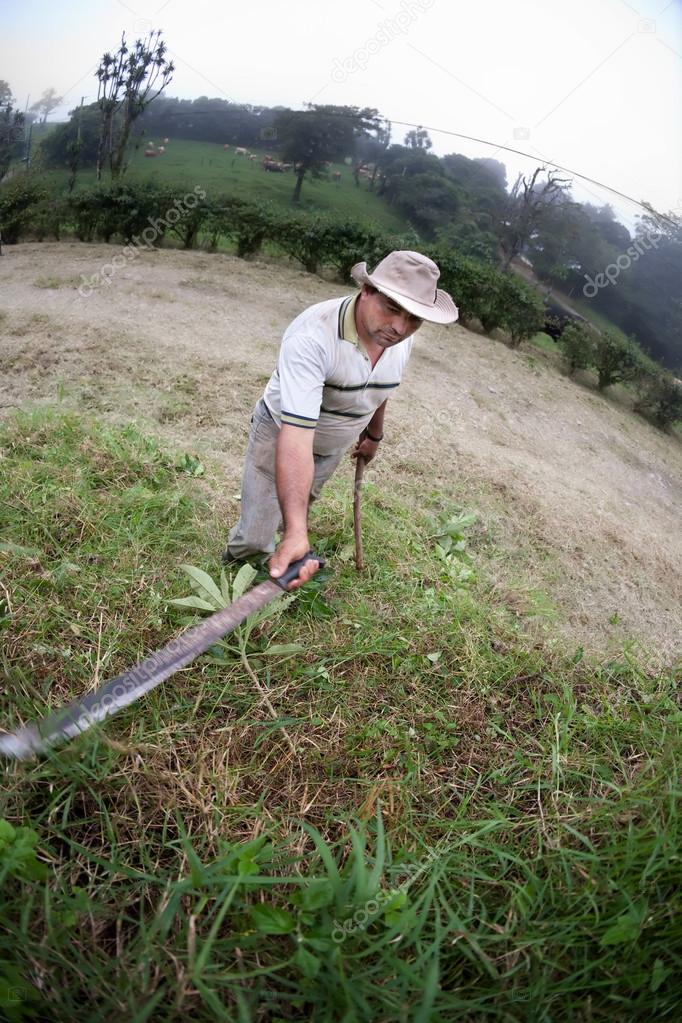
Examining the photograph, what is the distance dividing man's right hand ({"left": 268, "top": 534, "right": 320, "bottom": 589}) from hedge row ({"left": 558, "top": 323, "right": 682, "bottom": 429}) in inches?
368

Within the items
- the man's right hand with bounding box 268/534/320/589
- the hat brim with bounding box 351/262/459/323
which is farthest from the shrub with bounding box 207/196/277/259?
the man's right hand with bounding box 268/534/320/589

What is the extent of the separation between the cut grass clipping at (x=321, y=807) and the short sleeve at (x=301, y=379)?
729mm

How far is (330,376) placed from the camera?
6.81 feet

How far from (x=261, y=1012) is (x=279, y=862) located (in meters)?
0.24

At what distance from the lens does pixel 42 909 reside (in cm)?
96

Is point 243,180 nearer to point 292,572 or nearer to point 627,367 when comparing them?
point 627,367

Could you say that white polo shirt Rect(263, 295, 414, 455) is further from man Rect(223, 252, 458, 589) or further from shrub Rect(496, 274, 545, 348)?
shrub Rect(496, 274, 545, 348)

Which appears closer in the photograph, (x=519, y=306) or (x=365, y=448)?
(x=365, y=448)

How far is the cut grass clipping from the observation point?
91 cm

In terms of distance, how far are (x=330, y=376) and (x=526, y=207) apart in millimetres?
9661

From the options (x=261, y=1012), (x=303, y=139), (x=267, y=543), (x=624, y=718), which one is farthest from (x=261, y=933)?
(x=303, y=139)

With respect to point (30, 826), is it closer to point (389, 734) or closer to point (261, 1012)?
point (261, 1012)

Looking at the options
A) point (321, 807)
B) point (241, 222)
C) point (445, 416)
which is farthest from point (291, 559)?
point (241, 222)
